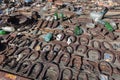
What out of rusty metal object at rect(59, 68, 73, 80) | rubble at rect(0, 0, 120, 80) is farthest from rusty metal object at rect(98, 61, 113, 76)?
rusty metal object at rect(59, 68, 73, 80)

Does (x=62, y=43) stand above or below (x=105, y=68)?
above

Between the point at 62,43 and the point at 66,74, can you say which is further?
the point at 62,43

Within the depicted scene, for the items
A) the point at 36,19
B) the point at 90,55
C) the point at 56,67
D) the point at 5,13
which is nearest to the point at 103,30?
the point at 90,55

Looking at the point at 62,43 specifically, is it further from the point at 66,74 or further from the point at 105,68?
the point at 105,68

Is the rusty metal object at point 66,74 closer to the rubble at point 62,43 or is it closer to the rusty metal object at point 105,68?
the rubble at point 62,43

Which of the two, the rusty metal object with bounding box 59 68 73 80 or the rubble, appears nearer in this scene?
the rusty metal object with bounding box 59 68 73 80

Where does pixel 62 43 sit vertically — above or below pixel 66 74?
above

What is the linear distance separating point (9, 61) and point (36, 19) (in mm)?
3074

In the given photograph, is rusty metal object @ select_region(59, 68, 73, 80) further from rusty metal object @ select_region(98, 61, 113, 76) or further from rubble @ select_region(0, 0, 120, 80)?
rusty metal object @ select_region(98, 61, 113, 76)

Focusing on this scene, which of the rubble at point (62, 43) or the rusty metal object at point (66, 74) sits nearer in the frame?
the rusty metal object at point (66, 74)

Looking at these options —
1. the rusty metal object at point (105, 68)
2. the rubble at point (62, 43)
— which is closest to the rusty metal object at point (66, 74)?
the rubble at point (62, 43)

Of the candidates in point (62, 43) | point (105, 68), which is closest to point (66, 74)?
point (105, 68)

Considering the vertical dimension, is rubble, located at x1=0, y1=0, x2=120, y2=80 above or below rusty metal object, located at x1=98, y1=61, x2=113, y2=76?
above

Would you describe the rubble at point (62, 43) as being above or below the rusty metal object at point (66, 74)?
above
